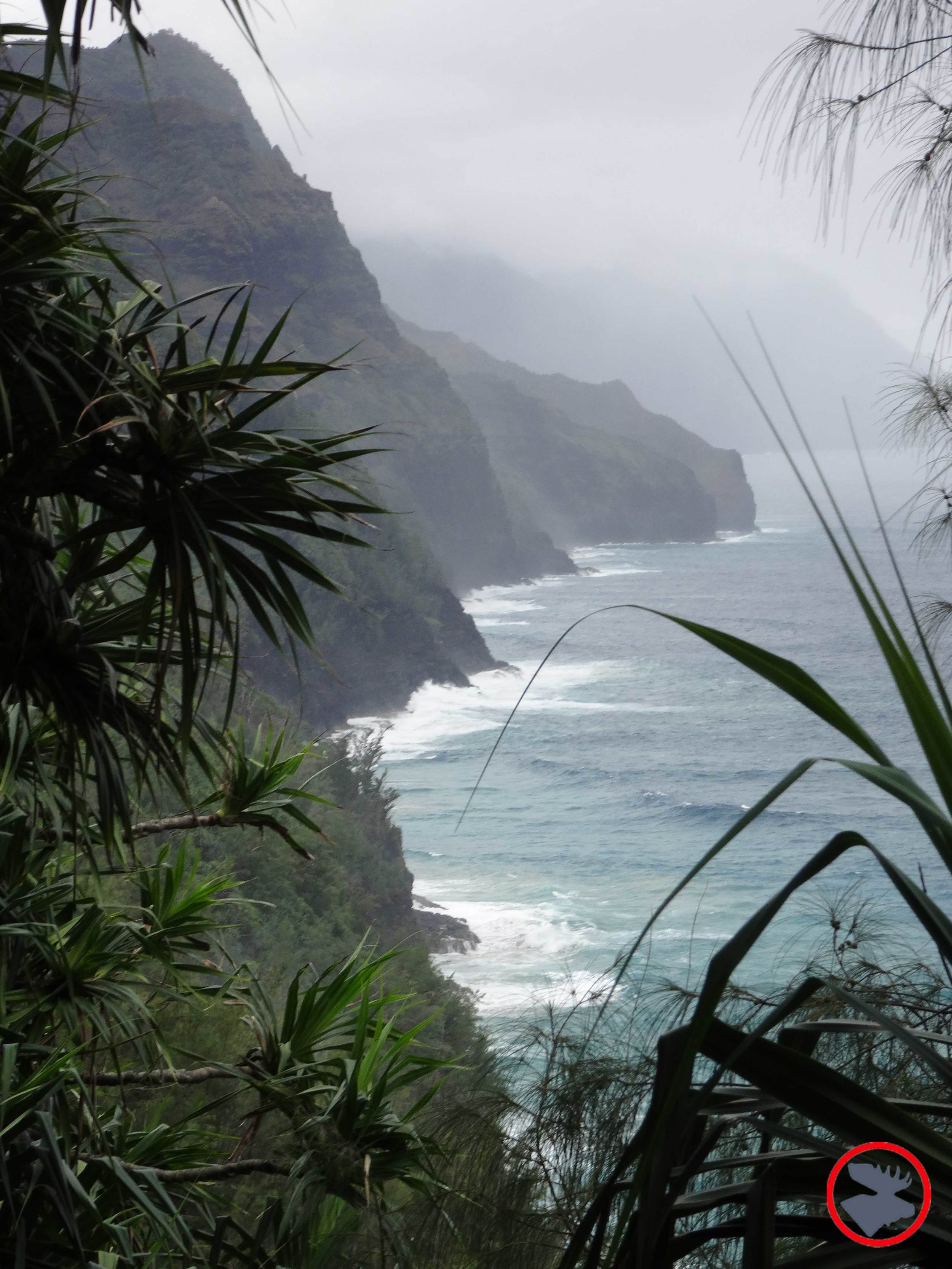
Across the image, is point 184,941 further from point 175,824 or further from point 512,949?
point 512,949

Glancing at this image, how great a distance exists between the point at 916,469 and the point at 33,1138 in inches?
92.1

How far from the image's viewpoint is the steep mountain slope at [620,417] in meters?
58.8

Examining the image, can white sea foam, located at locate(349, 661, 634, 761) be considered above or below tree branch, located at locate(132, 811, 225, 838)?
below

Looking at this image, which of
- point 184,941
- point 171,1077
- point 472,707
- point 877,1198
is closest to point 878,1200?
point 877,1198

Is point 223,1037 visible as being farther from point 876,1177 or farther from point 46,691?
point 876,1177

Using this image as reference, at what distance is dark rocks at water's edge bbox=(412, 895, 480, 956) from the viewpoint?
12.4 m

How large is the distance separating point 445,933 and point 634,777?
997cm

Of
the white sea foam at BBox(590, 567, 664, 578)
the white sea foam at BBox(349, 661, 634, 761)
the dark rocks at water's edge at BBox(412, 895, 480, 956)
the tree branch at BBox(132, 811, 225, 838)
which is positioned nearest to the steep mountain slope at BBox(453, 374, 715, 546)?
the white sea foam at BBox(590, 567, 664, 578)

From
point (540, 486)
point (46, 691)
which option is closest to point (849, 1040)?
point (46, 691)

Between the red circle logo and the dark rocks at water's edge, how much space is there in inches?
445

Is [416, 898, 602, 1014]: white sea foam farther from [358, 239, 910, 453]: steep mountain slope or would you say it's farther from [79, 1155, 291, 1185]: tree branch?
[358, 239, 910, 453]: steep mountain slope

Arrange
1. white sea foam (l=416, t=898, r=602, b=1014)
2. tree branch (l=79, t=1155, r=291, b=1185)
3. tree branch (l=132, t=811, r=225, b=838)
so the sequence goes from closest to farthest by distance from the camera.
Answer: tree branch (l=79, t=1155, r=291, b=1185)
tree branch (l=132, t=811, r=225, b=838)
white sea foam (l=416, t=898, r=602, b=1014)

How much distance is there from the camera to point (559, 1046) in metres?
1.71

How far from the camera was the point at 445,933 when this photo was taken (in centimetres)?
1327
